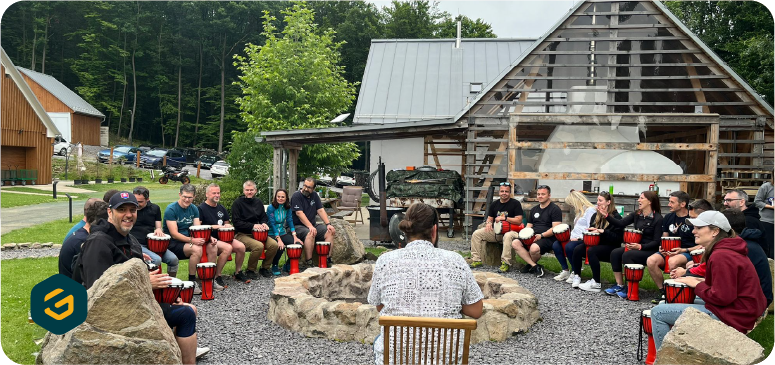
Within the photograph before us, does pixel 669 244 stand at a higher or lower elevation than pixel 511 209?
lower

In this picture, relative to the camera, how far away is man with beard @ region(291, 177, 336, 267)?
8.30m

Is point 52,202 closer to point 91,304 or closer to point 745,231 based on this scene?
point 91,304

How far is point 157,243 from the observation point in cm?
607

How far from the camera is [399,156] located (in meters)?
17.7

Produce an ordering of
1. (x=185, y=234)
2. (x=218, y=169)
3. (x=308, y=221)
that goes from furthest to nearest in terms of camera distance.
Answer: (x=218, y=169) < (x=308, y=221) < (x=185, y=234)

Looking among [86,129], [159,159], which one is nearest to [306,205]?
[86,129]

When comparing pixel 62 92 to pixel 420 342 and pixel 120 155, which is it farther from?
pixel 420 342

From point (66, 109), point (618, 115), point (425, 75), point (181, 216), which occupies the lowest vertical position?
point (181, 216)

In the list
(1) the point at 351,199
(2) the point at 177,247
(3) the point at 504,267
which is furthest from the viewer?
(1) the point at 351,199

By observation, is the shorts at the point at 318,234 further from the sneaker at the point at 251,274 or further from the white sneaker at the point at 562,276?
the white sneaker at the point at 562,276

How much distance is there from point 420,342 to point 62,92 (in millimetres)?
15333

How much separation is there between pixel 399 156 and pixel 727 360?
14580 millimetres

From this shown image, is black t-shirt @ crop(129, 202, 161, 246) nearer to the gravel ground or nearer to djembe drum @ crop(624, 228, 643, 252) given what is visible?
the gravel ground

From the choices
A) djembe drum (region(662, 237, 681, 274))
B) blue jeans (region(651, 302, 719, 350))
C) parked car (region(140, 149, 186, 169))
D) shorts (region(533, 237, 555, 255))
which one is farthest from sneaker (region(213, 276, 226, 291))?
parked car (region(140, 149, 186, 169))
